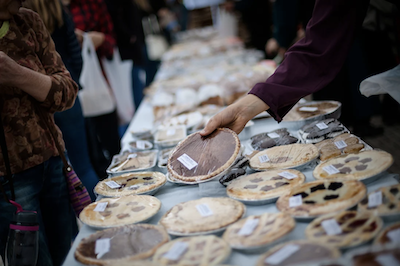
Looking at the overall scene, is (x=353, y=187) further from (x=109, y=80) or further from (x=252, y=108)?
(x=109, y=80)

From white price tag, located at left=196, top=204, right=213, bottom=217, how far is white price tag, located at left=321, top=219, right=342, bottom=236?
0.36 metres

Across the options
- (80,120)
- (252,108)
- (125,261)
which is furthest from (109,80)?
(125,261)

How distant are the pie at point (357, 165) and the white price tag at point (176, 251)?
565 millimetres

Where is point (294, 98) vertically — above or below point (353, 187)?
above

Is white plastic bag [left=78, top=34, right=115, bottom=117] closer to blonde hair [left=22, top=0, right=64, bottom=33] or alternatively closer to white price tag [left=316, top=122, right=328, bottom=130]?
blonde hair [left=22, top=0, right=64, bottom=33]

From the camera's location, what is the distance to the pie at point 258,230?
3.10 ft

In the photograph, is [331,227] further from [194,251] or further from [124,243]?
[124,243]

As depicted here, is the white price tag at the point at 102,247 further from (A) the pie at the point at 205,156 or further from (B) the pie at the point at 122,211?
(A) the pie at the point at 205,156

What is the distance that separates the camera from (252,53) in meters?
5.25

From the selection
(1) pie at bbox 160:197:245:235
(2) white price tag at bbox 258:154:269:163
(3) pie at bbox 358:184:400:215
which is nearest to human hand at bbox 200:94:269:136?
(2) white price tag at bbox 258:154:269:163

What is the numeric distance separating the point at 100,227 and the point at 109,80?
2444mm

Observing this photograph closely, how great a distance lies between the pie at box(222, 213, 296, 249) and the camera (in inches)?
37.2

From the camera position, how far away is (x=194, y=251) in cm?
96

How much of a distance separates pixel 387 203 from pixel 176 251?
593 millimetres
